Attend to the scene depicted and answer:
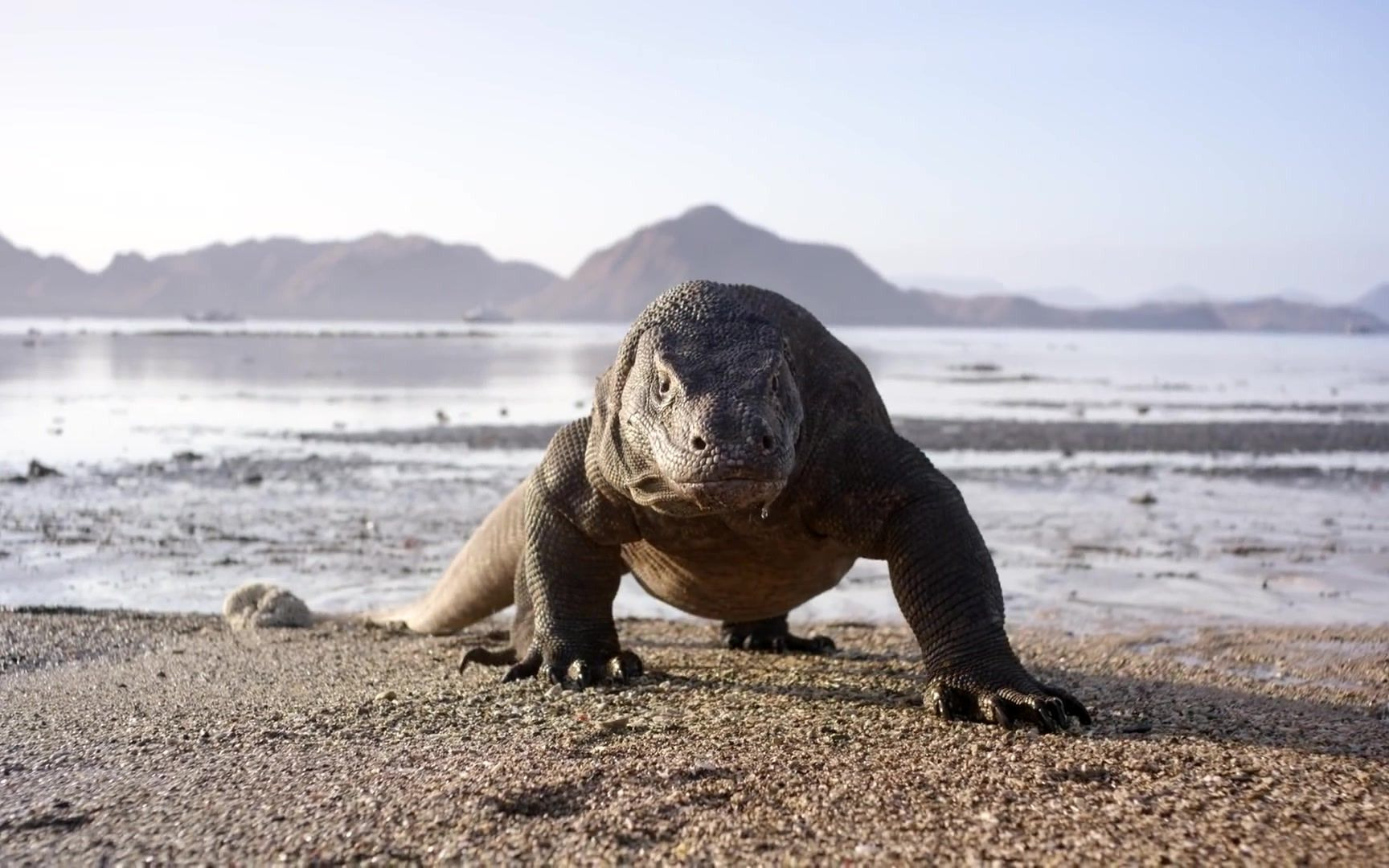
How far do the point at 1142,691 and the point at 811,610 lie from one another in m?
4.28

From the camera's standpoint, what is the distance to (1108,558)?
13.4 m

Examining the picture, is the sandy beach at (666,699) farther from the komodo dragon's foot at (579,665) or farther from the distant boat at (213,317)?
the distant boat at (213,317)

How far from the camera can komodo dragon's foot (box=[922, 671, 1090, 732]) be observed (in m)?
5.96

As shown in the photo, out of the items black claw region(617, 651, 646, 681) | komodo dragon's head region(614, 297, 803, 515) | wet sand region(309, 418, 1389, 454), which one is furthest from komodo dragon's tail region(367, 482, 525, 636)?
wet sand region(309, 418, 1389, 454)

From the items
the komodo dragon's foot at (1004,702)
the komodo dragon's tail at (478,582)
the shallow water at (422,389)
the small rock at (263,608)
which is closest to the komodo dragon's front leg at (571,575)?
the komodo dragon's tail at (478,582)

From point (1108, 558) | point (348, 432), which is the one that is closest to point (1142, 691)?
point (1108, 558)

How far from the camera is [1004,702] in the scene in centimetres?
605

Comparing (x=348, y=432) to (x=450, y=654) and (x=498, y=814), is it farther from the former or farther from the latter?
(x=498, y=814)

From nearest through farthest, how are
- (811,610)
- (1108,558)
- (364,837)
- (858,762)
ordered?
(364,837), (858,762), (811,610), (1108,558)

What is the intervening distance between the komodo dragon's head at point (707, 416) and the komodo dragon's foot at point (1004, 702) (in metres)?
1.21

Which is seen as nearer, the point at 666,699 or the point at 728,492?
the point at 728,492

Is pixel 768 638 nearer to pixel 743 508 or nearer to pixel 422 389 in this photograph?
pixel 743 508

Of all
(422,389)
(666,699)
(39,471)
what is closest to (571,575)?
(666,699)

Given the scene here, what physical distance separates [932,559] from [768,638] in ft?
9.85
